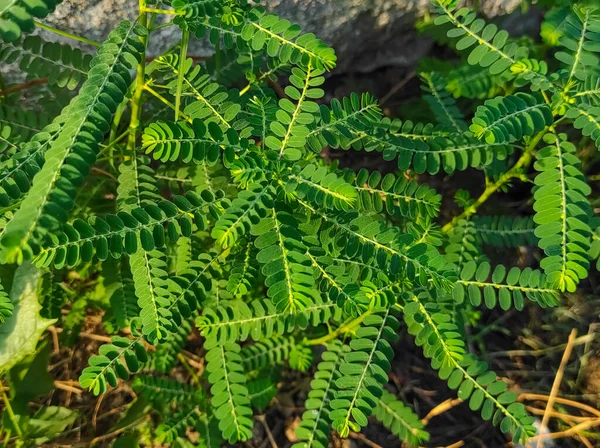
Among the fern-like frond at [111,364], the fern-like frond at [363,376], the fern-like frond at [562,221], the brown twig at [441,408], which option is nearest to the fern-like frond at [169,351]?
the fern-like frond at [111,364]

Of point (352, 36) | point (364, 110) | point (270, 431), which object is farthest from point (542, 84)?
point (270, 431)

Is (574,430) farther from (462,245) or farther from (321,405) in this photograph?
(321,405)

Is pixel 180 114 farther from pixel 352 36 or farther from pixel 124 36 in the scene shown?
pixel 352 36

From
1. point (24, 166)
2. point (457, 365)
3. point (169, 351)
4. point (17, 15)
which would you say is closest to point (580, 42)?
point (457, 365)

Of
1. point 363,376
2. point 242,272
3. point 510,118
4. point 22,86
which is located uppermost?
point 510,118

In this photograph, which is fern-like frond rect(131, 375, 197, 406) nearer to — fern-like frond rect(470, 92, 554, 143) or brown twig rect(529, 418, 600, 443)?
fern-like frond rect(470, 92, 554, 143)

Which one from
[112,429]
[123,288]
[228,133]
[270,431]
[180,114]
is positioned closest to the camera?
[228,133]
